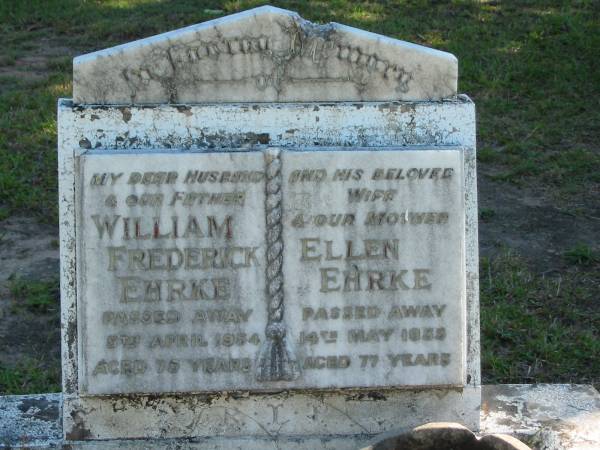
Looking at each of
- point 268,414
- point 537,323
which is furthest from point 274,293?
point 537,323

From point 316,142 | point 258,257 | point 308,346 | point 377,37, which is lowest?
point 308,346

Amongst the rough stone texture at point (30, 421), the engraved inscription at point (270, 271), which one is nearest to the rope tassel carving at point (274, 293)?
the engraved inscription at point (270, 271)

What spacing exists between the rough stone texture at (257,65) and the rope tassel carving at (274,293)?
0.22 meters

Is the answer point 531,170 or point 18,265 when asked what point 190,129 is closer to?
point 18,265

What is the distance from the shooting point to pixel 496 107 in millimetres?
6859

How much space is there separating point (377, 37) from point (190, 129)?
561 mm

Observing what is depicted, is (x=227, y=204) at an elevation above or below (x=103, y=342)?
above

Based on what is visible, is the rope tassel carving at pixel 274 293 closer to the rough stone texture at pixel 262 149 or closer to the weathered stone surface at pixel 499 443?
the rough stone texture at pixel 262 149

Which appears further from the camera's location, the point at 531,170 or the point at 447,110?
the point at 531,170

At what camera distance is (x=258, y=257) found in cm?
293

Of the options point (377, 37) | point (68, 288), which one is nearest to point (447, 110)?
point (377, 37)

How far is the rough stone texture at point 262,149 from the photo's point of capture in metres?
2.95

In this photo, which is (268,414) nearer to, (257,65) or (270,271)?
(270,271)

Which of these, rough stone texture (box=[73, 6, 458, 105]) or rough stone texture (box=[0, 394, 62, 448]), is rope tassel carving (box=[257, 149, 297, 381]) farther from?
rough stone texture (box=[0, 394, 62, 448])
